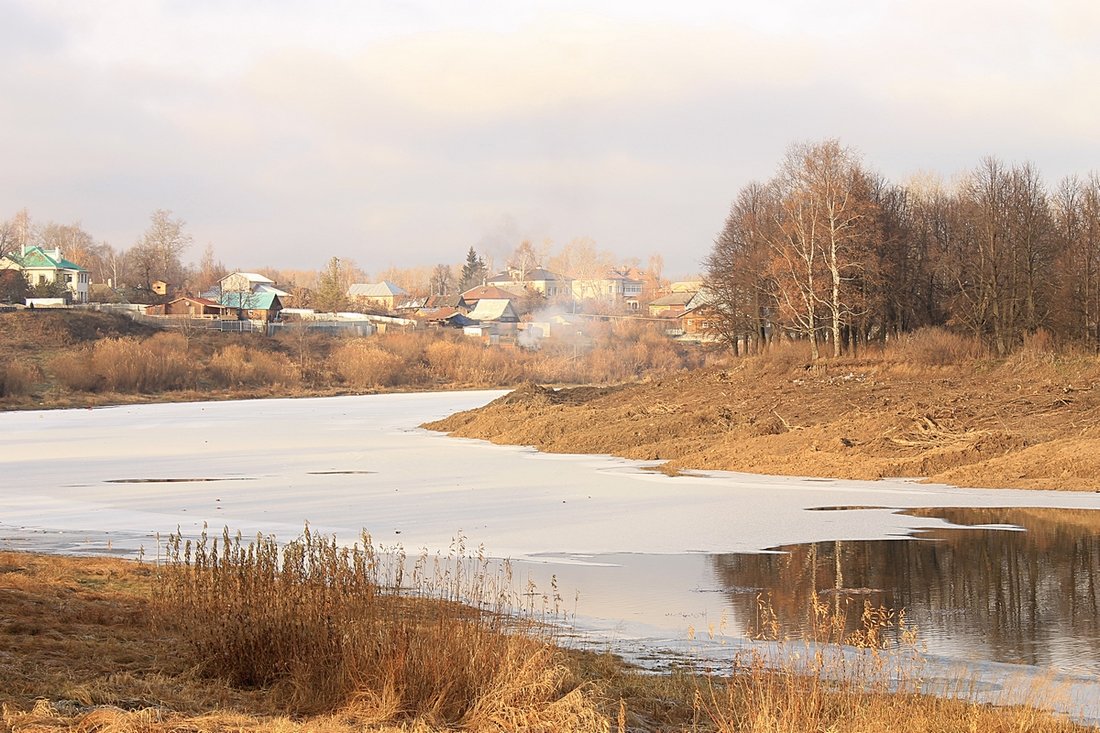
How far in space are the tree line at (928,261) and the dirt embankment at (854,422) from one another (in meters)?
7.02

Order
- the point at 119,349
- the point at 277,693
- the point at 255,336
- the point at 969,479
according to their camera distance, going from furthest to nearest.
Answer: the point at 255,336, the point at 119,349, the point at 969,479, the point at 277,693

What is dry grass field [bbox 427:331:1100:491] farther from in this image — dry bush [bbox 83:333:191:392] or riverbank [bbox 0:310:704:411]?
dry bush [bbox 83:333:191:392]

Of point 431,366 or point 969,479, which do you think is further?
point 431,366

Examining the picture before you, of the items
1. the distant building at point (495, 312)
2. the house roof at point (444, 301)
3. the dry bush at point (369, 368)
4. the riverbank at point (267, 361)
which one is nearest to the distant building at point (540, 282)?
the house roof at point (444, 301)

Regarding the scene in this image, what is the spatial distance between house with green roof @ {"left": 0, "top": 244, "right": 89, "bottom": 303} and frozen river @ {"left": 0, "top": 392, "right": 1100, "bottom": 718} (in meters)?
103

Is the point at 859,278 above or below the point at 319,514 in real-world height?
above

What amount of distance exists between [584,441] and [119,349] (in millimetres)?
56699

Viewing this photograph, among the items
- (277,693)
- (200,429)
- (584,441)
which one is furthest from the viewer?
(200,429)

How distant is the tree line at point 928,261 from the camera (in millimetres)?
51900

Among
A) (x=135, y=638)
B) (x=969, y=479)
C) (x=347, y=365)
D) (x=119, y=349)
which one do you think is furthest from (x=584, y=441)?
(x=347, y=365)

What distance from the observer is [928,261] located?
60.3 m

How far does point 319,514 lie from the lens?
75.9 ft

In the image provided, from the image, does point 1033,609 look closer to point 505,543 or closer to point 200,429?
point 505,543

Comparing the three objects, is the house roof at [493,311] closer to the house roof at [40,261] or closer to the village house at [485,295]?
the village house at [485,295]
